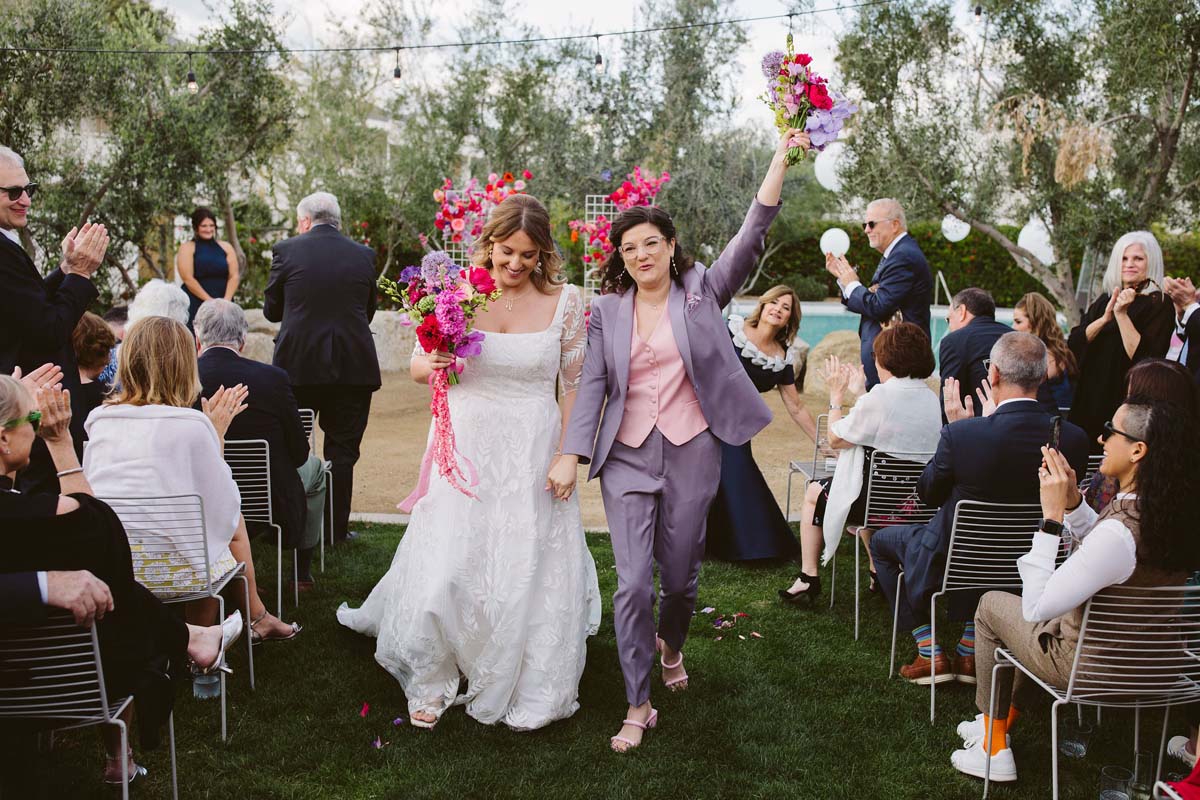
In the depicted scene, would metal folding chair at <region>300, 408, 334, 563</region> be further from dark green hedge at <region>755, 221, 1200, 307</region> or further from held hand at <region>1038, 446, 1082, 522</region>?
dark green hedge at <region>755, 221, 1200, 307</region>

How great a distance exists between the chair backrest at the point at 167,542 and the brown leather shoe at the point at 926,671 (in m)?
2.72

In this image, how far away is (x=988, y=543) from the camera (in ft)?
11.7

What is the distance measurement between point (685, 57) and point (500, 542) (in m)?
12.2

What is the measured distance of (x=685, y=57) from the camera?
1438 centimetres

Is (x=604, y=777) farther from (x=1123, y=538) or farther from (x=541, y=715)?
(x=1123, y=538)

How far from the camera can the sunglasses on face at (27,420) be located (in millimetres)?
2430

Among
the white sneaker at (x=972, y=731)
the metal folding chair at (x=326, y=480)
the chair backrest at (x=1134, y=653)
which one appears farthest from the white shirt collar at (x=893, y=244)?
the metal folding chair at (x=326, y=480)

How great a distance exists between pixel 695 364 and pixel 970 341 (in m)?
2.04

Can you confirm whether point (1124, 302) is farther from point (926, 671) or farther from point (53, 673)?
point (53, 673)

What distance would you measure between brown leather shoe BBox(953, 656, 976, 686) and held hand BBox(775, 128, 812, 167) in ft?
6.93

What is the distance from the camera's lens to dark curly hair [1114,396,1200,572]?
263 centimetres

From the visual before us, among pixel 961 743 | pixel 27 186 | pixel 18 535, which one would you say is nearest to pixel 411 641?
pixel 18 535

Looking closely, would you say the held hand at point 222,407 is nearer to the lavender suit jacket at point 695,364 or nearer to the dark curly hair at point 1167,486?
the lavender suit jacket at point 695,364

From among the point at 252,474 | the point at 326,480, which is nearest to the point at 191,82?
the point at 326,480
